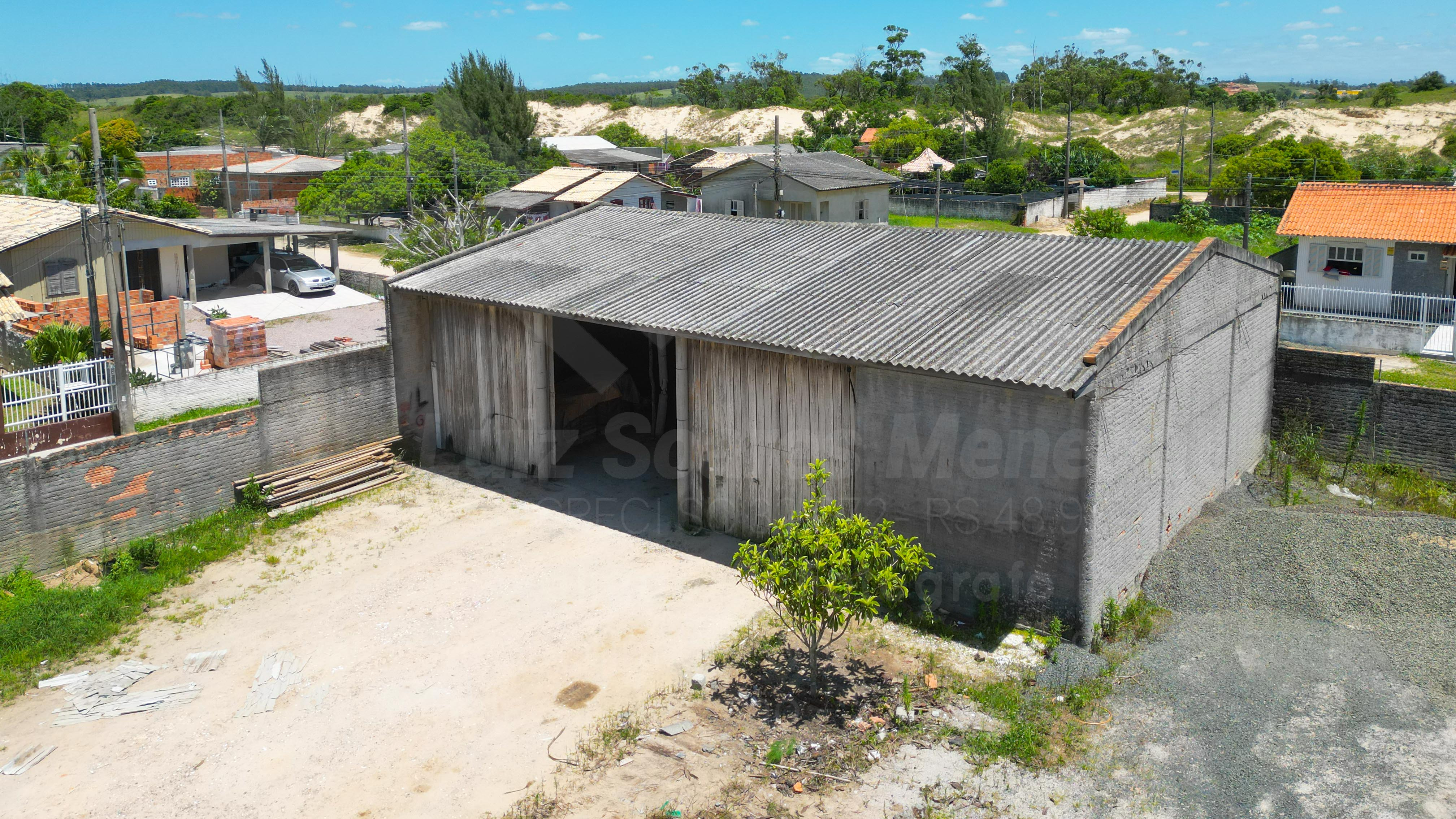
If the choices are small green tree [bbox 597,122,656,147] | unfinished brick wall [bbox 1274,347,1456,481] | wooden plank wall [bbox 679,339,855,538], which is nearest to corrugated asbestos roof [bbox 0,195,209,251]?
wooden plank wall [bbox 679,339,855,538]

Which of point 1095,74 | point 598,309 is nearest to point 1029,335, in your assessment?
point 598,309

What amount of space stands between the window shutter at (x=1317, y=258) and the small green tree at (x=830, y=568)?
20.4 meters

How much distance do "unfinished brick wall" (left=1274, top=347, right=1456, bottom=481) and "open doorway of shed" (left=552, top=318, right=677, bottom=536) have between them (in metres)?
9.70

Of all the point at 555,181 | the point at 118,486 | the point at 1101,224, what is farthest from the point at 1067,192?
the point at 118,486

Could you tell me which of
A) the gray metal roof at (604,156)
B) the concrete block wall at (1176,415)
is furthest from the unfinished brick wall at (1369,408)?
the gray metal roof at (604,156)

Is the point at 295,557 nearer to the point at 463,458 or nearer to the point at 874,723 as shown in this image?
the point at 463,458

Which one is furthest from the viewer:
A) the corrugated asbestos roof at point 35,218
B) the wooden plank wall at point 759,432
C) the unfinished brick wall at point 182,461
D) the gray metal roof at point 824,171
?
the gray metal roof at point 824,171

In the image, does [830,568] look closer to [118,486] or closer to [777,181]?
[118,486]

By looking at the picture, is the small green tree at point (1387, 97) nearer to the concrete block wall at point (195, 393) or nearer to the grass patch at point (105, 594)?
the concrete block wall at point (195, 393)

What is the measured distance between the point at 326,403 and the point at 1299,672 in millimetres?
13621

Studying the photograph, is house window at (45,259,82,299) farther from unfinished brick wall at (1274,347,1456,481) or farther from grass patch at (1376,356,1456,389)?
grass patch at (1376,356,1456,389)

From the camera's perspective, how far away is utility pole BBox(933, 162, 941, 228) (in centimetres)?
3231

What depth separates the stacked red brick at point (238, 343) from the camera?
20219mm

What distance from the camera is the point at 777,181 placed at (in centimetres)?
2927
